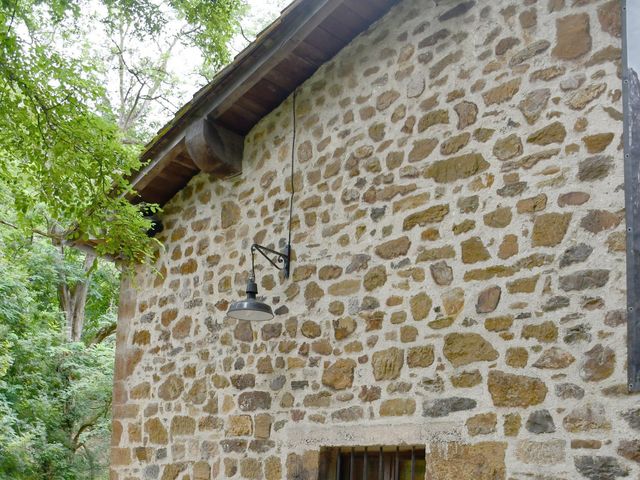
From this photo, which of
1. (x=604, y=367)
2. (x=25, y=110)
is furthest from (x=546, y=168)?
(x=25, y=110)

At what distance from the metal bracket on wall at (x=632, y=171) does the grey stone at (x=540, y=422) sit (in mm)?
456

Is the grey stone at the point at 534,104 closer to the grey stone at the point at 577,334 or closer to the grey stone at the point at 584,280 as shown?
the grey stone at the point at 584,280

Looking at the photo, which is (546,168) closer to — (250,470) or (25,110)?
(250,470)

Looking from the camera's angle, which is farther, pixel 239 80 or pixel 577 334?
pixel 239 80

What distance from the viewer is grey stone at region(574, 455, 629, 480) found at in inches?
128

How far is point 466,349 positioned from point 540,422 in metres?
0.60

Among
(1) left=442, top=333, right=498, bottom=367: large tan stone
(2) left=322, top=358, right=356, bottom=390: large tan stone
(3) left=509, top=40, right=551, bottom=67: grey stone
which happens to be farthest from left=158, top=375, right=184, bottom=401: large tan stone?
(3) left=509, top=40, right=551, bottom=67: grey stone

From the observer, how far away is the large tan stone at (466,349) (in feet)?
12.8

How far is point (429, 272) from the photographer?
14.1 feet

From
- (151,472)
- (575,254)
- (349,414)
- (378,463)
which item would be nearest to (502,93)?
(575,254)

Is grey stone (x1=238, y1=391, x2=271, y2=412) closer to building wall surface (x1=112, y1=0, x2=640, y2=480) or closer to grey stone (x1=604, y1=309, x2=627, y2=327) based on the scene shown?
building wall surface (x1=112, y1=0, x2=640, y2=480)

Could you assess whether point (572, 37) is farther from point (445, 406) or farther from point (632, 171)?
point (445, 406)

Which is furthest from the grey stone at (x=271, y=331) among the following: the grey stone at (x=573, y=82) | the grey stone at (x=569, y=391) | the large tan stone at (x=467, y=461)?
the grey stone at (x=573, y=82)

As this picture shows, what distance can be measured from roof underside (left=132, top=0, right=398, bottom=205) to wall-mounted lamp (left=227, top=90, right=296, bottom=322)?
1.01 feet
